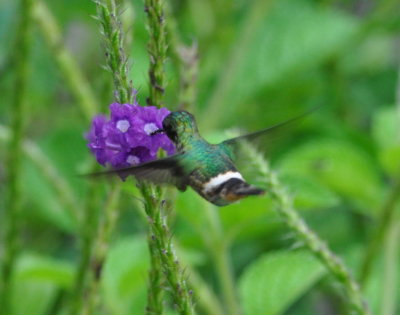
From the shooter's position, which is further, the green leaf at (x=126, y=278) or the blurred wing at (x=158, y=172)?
the green leaf at (x=126, y=278)

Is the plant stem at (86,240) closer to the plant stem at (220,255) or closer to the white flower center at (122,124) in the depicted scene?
the plant stem at (220,255)

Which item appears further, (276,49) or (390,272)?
(276,49)

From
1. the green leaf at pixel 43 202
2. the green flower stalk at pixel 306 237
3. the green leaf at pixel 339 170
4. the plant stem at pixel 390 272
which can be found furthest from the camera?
the green leaf at pixel 43 202

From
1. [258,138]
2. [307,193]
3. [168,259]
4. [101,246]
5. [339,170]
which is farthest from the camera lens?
[339,170]

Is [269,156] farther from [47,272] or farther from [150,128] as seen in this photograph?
[150,128]

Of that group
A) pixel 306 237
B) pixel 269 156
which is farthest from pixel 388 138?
pixel 306 237

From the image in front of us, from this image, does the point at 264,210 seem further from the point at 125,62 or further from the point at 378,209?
the point at 125,62

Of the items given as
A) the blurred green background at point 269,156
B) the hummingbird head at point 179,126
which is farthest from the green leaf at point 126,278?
the hummingbird head at point 179,126
